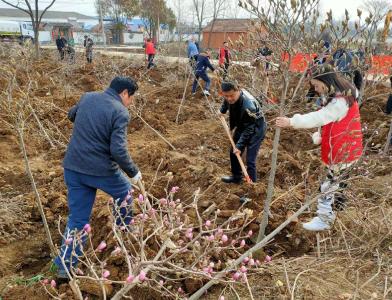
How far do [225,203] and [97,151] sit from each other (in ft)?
5.52

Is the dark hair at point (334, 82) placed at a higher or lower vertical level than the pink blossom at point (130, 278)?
higher

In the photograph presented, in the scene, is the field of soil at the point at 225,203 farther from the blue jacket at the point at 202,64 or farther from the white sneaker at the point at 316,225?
the blue jacket at the point at 202,64

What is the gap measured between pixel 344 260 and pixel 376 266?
245 mm

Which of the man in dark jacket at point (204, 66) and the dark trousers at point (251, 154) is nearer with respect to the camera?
the dark trousers at point (251, 154)

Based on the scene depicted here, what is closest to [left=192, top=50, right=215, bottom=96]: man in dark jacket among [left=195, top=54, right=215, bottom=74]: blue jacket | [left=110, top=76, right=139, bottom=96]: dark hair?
[left=195, top=54, right=215, bottom=74]: blue jacket

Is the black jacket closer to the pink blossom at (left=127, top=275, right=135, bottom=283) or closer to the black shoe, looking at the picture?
the black shoe

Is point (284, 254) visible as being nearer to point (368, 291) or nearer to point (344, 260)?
point (344, 260)

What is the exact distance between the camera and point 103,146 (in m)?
3.00

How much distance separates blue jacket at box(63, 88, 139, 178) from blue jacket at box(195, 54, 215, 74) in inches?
302

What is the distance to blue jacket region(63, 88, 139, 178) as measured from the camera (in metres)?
2.92

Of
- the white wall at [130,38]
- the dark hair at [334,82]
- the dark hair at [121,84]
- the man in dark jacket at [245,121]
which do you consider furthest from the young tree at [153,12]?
the dark hair at [334,82]

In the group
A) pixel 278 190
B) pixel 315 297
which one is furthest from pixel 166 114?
pixel 315 297

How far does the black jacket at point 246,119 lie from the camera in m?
4.24

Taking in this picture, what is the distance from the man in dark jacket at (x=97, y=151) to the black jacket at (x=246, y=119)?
1.53 m
